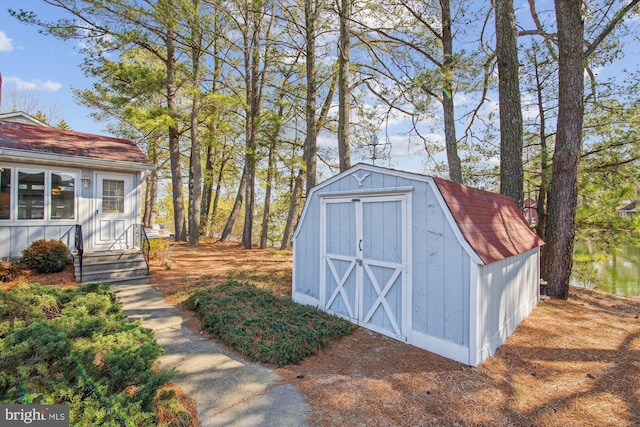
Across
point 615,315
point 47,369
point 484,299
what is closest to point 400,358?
point 484,299

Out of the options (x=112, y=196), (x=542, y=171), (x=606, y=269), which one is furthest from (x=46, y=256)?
(x=606, y=269)

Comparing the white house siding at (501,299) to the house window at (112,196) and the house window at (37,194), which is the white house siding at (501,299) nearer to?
the house window at (112,196)

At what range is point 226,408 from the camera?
2879mm

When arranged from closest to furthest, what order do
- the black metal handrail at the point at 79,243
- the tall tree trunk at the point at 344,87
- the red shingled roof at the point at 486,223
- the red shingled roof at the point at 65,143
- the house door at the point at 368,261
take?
the red shingled roof at the point at 486,223
the house door at the point at 368,261
the black metal handrail at the point at 79,243
the red shingled roof at the point at 65,143
the tall tree trunk at the point at 344,87

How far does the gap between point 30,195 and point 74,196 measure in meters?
0.85

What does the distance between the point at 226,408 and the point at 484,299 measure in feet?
10.3

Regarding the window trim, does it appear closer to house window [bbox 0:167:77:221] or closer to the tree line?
house window [bbox 0:167:77:221]

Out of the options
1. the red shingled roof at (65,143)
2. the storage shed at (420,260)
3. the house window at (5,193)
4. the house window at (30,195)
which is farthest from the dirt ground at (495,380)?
the red shingled roof at (65,143)

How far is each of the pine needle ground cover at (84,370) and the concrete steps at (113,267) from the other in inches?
185

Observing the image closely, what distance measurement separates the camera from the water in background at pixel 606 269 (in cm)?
878

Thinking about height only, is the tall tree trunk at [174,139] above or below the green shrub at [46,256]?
above

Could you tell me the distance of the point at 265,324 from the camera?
4.63m

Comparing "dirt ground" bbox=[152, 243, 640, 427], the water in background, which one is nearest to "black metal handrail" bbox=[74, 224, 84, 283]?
"dirt ground" bbox=[152, 243, 640, 427]

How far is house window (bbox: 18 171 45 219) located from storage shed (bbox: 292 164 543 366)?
6.97 m
